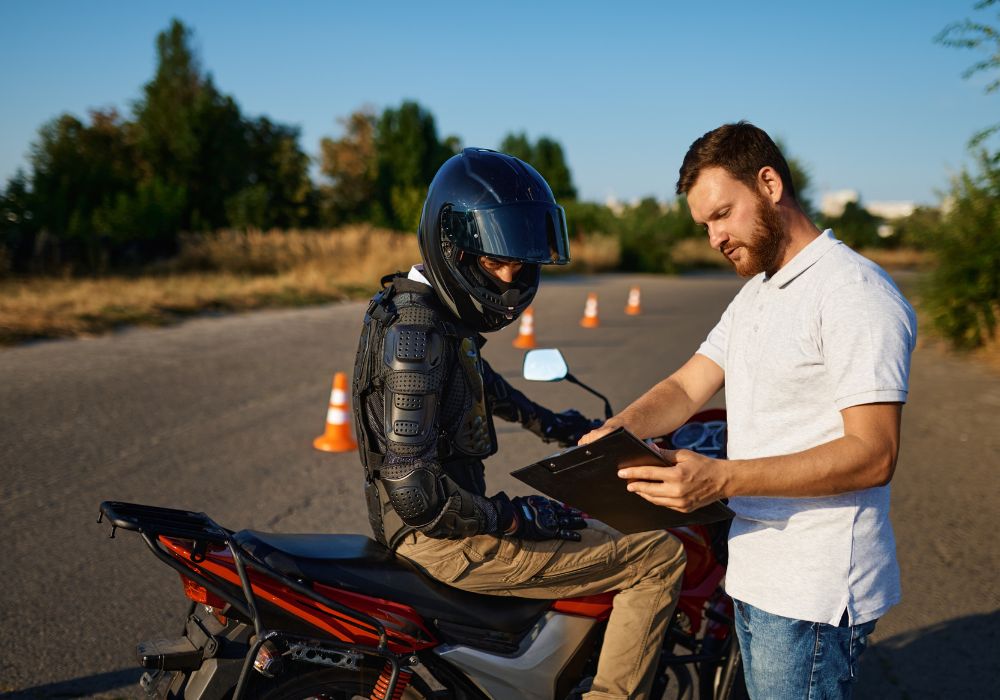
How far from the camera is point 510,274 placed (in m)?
2.73

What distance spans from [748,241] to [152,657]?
186 centimetres

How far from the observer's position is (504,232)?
267cm

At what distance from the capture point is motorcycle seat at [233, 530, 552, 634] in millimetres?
2340

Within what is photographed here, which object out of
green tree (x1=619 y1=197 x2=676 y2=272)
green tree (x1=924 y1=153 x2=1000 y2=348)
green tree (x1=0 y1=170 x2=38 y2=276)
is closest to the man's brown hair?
green tree (x1=924 y1=153 x2=1000 y2=348)

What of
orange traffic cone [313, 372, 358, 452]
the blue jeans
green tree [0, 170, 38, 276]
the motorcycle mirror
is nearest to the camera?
the blue jeans

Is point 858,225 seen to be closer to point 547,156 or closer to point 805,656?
point 547,156

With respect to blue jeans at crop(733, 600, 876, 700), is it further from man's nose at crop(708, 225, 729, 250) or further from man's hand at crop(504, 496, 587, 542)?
man's nose at crop(708, 225, 729, 250)

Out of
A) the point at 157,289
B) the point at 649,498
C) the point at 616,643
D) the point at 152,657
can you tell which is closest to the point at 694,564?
the point at 616,643

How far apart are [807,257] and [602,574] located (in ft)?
3.69

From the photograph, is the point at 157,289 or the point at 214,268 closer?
the point at 157,289

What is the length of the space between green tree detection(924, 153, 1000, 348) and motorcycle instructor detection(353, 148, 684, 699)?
11.9 meters

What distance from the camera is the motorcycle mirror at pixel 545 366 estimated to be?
299 cm

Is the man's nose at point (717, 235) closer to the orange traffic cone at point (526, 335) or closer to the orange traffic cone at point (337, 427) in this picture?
Answer: the orange traffic cone at point (337, 427)

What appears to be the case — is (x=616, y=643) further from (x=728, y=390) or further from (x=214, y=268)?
(x=214, y=268)
